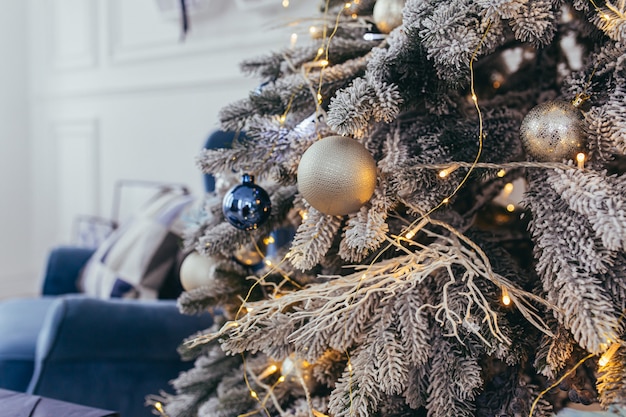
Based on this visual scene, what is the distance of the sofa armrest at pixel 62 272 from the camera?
1601 mm

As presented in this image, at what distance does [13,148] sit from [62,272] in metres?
1.32

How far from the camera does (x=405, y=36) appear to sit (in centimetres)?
54

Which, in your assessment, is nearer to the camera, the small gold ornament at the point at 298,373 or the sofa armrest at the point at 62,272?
the small gold ornament at the point at 298,373

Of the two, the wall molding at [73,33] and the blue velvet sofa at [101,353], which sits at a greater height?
the wall molding at [73,33]

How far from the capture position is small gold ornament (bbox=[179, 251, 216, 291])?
79 cm

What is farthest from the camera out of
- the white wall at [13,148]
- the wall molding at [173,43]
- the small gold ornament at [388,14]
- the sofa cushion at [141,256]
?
the white wall at [13,148]

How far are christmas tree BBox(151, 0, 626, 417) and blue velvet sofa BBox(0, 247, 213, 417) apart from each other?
1.17ft

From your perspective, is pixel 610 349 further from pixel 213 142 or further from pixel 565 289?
pixel 213 142

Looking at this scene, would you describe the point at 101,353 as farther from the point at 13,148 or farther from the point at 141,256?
the point at 13,148

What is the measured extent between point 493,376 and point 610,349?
0.13 m

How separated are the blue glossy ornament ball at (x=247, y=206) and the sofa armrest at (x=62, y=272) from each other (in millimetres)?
1091

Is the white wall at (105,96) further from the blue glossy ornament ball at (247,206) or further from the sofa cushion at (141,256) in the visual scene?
the blue glossy ornament ball at (247,206)

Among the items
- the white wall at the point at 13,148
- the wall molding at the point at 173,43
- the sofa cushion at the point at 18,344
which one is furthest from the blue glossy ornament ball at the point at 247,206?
the white wall at the point at 13,148

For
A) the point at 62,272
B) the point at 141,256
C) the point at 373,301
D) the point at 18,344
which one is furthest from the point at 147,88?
the point at 373,301
